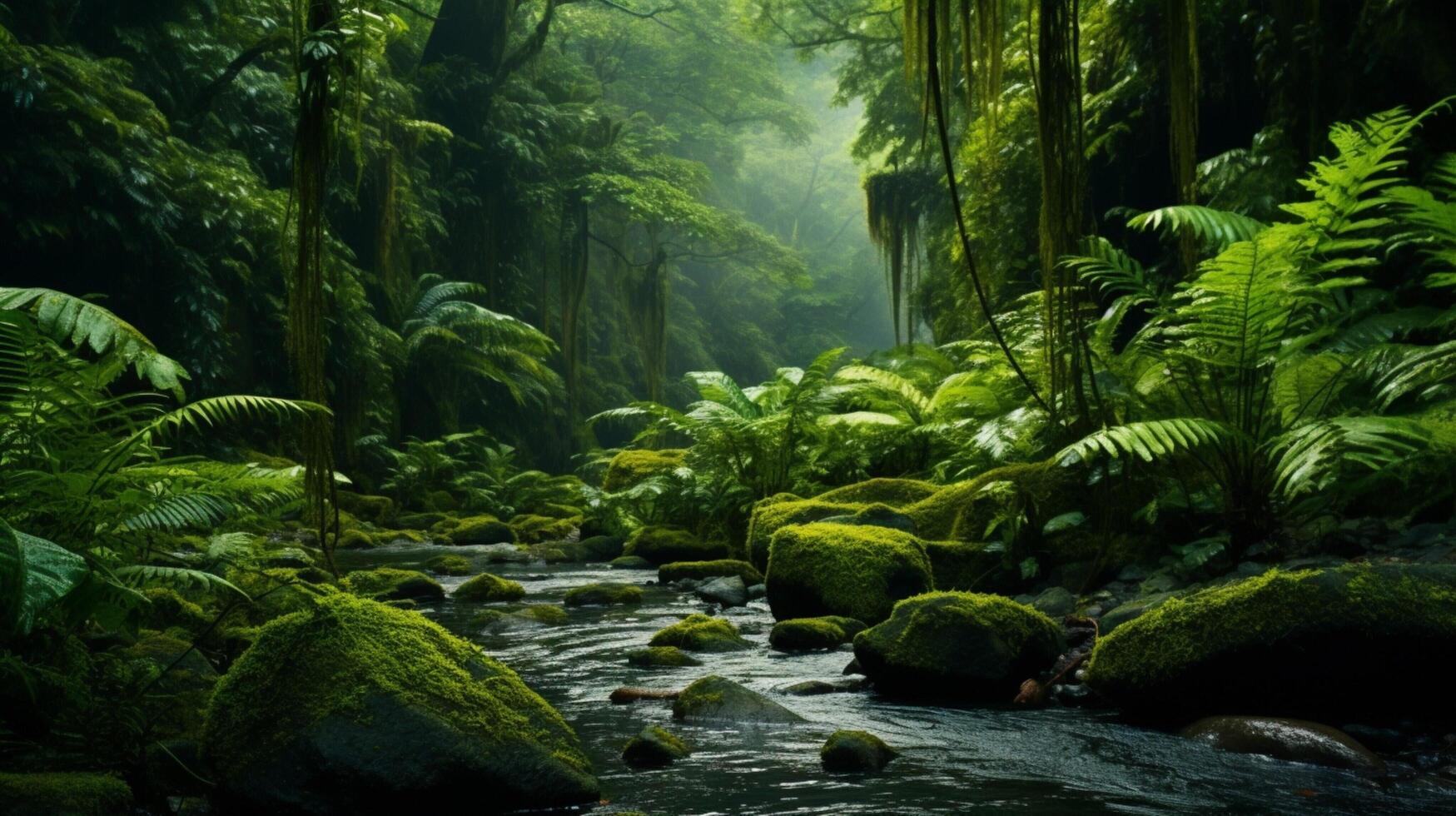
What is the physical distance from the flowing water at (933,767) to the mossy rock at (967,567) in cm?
144

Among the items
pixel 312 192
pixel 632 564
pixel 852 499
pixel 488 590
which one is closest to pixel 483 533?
pixel 632 564

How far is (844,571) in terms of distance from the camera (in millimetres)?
5938

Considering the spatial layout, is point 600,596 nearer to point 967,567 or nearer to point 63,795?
point 967,567

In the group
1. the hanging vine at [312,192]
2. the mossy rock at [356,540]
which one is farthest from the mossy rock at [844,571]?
the mossy rock at [356,540]

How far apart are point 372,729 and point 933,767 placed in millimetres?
1664

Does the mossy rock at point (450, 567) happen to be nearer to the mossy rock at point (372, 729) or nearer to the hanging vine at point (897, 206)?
the mossy rock at point (372, 729)

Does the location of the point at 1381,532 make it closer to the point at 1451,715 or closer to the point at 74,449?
the point at 1451,715

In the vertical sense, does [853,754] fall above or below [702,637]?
above

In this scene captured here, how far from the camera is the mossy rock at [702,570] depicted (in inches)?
333

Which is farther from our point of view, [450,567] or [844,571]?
[450,567]

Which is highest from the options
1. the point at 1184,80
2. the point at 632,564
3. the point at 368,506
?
the point at 1184,80

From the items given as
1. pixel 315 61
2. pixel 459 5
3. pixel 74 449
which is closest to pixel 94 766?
pixel 74 449

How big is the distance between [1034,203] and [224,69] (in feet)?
35.0

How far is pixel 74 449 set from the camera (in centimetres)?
341
